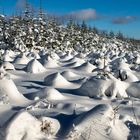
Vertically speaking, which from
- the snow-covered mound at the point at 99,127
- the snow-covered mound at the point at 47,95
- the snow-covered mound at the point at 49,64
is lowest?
the snow-covered mound at the point at 99,127

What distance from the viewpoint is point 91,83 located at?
7.89 metres

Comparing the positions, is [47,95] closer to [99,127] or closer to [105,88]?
[105,88]

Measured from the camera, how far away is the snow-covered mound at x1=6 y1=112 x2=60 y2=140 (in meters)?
4.44

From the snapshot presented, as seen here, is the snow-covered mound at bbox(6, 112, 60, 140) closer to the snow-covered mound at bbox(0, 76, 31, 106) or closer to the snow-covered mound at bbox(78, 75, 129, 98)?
the snow-covered mound at bbox(0, 76, 31, 106)

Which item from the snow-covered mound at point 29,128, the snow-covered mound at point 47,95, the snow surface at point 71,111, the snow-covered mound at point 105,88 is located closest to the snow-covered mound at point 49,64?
the snow surface at point 71,111

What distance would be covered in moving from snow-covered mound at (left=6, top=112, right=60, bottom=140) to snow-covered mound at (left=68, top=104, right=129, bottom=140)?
0.90 feet

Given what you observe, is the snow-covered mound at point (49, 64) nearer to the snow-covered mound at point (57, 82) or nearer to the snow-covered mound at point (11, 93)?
the snow-covered mound at point (57, 82)

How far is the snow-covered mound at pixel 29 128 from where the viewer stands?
14.6ft

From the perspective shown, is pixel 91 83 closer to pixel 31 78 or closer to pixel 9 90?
pixel 9 90

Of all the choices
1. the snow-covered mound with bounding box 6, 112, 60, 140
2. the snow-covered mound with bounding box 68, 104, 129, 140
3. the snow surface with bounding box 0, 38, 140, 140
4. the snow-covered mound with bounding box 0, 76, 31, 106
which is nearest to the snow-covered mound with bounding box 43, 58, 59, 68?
the snow surface with bounding box 0, 38, 140, 140

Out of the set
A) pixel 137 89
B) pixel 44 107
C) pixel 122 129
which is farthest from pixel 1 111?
pixel 137 89

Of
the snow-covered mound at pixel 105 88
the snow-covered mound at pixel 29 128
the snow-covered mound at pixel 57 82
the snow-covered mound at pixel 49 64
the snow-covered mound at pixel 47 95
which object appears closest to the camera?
the snow-covered mound at pixel 29 128

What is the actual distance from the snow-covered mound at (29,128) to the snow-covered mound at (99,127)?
0.90 feet

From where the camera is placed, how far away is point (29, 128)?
15.0ft
